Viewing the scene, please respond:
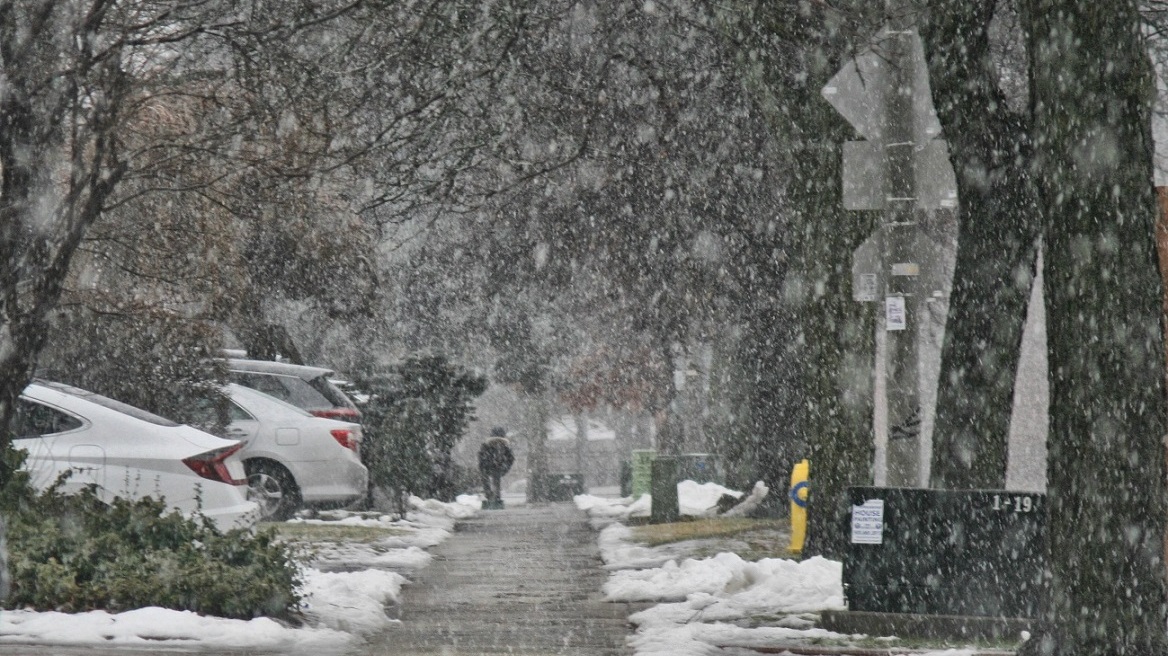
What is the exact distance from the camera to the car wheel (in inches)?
681

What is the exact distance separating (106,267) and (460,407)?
11.9 m

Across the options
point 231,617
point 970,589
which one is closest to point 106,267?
point 231,617

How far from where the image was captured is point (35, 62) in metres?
9.74

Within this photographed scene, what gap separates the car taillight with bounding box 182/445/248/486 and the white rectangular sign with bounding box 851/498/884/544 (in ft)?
15.7

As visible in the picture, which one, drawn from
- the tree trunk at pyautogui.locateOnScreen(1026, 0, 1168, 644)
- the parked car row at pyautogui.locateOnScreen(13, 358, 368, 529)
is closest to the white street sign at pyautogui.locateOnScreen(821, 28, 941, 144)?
the tree trunk at pyautogui.locateOnScreen(1026, 0, 1168, 644)

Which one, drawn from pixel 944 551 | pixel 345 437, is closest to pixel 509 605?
pixel 944 551

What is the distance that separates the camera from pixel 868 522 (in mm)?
9383

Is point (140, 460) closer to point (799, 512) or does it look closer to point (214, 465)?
point (214, 465)

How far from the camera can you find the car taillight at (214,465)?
11570 mm

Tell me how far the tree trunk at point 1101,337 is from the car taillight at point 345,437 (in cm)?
1147

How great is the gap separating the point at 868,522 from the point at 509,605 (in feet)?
10.2

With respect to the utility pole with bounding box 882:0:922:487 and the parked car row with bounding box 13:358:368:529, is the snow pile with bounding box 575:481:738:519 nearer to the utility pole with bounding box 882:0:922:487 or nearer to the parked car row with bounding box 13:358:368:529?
the parked car row with bounding box 13:358:368:529

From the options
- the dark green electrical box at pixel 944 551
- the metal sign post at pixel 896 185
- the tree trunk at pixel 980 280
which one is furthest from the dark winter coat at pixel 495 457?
the dark green electrical box at pixel 944 551

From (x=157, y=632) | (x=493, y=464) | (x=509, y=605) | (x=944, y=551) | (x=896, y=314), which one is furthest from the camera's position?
(x=493, y=464)
